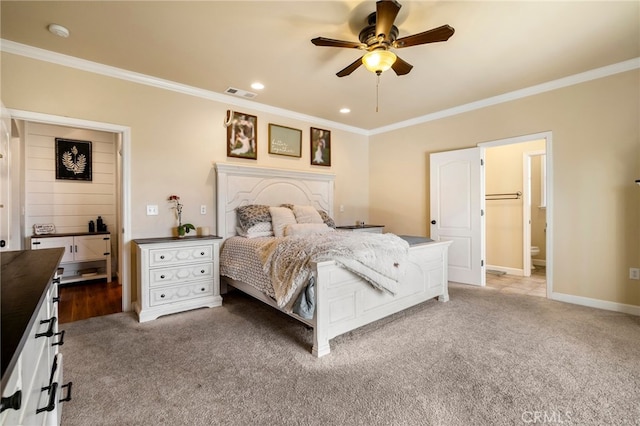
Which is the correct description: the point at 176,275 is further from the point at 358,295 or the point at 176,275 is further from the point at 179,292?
the point at 358,295

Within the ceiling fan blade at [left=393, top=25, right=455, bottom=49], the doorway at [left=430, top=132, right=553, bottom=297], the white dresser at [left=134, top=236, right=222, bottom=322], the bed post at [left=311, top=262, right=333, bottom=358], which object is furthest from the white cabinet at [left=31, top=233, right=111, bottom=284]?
the doorway at [left=430, top=132, right=553, bottom=297]

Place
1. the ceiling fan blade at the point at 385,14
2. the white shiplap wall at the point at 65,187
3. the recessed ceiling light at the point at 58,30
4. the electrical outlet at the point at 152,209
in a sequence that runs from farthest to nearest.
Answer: the white shiplap wall at the point at 65,187 → the electrical outlet at the point at 152,209 → the recessed ceiling light at the point at 58,30 → the ceiling fan blade at the point at 385,14

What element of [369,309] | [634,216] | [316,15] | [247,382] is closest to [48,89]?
[316,15]

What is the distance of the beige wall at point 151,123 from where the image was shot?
108 inches

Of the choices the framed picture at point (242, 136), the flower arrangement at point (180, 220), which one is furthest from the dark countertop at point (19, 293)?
the framed picture at point (242, 136)

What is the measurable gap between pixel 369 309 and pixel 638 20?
317 centimetres

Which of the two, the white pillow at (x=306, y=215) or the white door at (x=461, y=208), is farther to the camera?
the white door at (x=461, y=208)

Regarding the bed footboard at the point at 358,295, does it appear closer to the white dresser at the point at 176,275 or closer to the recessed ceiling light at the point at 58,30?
the white dresser at the point at 176,275

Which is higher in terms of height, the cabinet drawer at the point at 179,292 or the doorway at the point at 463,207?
the doorway at the point at 463,207

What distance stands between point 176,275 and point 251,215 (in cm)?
109

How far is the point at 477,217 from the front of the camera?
409cm

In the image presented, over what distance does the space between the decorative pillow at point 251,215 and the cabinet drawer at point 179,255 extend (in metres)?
0.54

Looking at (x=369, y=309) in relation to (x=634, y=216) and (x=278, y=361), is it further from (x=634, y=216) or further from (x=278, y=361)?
(x=634, y=216)

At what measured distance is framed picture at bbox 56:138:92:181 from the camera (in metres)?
4.42
